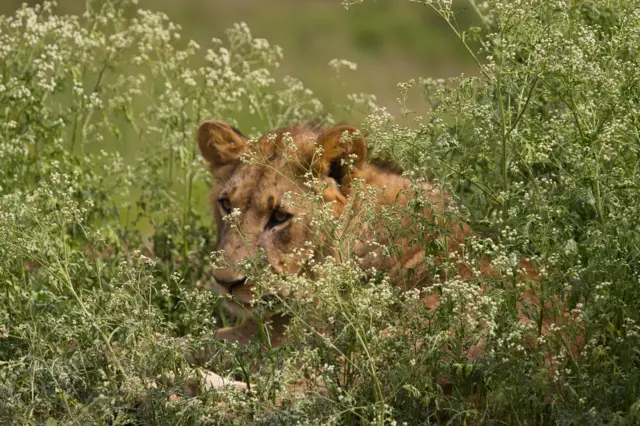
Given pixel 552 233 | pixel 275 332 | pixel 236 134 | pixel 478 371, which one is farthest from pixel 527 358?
pixel 236 134

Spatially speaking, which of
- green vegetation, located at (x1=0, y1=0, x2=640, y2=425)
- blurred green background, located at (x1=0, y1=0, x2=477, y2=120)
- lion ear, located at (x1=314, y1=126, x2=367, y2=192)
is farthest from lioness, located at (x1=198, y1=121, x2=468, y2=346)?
blurred green background, located at (x1=0, y1=0, x2=477, y2=120)

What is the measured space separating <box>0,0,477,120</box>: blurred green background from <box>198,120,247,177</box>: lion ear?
7.66 m

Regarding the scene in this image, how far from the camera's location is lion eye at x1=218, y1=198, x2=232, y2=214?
6715mm

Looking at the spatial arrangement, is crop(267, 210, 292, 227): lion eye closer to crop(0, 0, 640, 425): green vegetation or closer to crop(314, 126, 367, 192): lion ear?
crop(314, 126, 367, 192): lion ear

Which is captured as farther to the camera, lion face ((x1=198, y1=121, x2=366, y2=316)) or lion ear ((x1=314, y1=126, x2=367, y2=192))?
lion ear ((x1=314, y1=126, x2=367, y2=192))

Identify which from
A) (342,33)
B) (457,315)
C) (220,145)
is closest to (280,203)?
(220,145)

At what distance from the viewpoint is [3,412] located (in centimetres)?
514

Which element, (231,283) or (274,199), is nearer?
(231,283)

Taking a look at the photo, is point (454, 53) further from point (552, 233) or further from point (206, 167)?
point (552, 233)

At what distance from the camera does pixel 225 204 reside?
674cm

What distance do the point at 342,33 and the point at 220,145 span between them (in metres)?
11.0

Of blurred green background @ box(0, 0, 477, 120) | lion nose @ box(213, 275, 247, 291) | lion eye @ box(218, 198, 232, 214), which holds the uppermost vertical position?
blurred green background @ box(0, 0, 477, 120)

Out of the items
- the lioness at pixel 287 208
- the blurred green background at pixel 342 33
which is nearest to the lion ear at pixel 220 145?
the lioness at pixel 287 208

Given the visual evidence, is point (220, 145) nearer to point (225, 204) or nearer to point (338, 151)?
point (225, 204)
